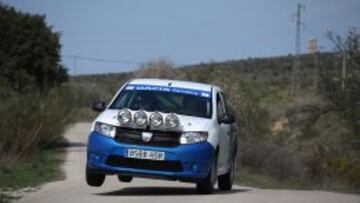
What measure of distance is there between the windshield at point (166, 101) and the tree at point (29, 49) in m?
29.8

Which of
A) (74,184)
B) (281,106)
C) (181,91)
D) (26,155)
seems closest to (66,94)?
(26,155)

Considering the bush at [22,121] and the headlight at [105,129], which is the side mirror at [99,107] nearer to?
the headlight at [105,129]

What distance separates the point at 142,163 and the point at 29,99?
17.1 m

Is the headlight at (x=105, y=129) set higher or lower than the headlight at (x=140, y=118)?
lower

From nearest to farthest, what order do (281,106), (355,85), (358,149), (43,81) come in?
(355,85) < (358,149) < (43,81) < (281,106)

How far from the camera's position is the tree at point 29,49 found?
48.5 m

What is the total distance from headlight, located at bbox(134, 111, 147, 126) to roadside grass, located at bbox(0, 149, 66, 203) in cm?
244

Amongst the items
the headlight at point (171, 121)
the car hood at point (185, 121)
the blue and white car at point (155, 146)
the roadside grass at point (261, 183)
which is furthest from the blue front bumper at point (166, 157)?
the roadside grass at point (261, 183)

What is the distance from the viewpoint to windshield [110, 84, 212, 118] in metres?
17.9

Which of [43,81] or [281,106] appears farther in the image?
[281,106]

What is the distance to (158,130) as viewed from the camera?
54.9 ft

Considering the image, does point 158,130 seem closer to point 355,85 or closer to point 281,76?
point 355,85

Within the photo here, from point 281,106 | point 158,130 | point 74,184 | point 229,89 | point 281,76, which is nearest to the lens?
point 158,130

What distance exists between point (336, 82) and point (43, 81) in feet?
60.5
